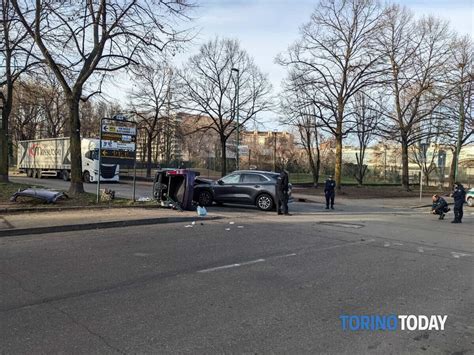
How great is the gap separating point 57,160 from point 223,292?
99.4ft

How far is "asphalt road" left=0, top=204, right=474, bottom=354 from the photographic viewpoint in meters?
4.23

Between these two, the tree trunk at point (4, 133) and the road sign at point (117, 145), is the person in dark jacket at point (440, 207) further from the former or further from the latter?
the tree trunk at point (4, 133)

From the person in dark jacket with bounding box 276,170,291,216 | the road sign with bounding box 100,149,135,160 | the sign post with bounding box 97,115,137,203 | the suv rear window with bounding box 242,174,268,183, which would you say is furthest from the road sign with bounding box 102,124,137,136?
the person in dark jacket with bounding box 276,170,291,216

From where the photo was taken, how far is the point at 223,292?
230 inches

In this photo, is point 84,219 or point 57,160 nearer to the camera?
point 84,219

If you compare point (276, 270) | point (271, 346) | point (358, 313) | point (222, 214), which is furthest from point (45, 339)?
point (222, 214)

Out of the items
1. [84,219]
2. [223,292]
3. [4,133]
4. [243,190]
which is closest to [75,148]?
[84,219]

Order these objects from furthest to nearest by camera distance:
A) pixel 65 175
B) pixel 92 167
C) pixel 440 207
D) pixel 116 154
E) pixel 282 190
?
pixel 65 175
pixel 92 167
pixel 440 207
pixel 282 190
pixel 116 154

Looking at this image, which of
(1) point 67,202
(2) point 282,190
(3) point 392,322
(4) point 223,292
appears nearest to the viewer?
(3) point 392,322

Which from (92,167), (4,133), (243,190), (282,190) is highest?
(4,133)

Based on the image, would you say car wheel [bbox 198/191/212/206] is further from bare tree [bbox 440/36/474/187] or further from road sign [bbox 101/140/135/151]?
bare tree [bbox 440/36/474/187]

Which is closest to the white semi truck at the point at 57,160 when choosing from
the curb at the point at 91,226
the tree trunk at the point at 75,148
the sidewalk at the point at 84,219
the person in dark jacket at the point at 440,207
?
the tree trunk at the point at 75,148

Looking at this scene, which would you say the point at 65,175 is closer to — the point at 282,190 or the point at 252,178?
the point at 252,178

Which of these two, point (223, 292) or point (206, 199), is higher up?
point (206, 199)
